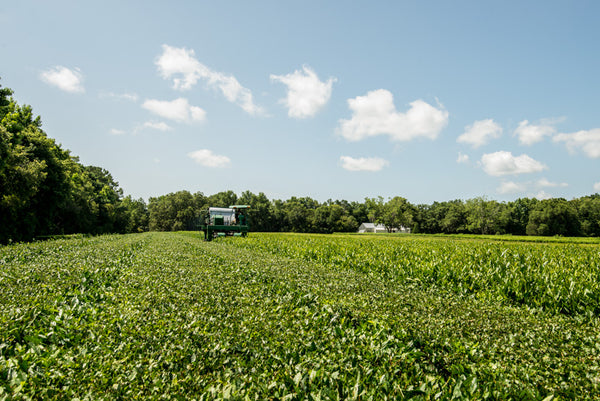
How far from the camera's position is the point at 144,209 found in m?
132

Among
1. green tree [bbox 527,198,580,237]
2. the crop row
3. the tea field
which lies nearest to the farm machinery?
the crop row

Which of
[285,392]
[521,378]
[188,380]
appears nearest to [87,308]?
[188,380]

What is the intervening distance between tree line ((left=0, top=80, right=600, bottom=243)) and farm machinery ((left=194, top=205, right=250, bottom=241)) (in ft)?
29.8

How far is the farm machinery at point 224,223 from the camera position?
27500 mm

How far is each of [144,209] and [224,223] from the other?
119990mm

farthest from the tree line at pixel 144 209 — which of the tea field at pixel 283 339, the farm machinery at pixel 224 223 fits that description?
the tea field at pixel 283 339

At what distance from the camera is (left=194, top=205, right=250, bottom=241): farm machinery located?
27.5 m

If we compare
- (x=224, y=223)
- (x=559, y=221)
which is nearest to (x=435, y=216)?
(x=559, y=221)

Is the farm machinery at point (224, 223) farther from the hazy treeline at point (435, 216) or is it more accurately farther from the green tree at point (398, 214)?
the green tree at point (398, 214)

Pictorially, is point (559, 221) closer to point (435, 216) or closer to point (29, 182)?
point (435, 216)

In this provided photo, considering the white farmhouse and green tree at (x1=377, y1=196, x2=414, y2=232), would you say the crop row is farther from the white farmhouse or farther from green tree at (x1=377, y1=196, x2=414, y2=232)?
the white farmhouse

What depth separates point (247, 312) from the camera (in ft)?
17.6

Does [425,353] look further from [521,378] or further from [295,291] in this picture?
[295,291]

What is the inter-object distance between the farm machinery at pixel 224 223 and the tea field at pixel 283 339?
1898 cm
